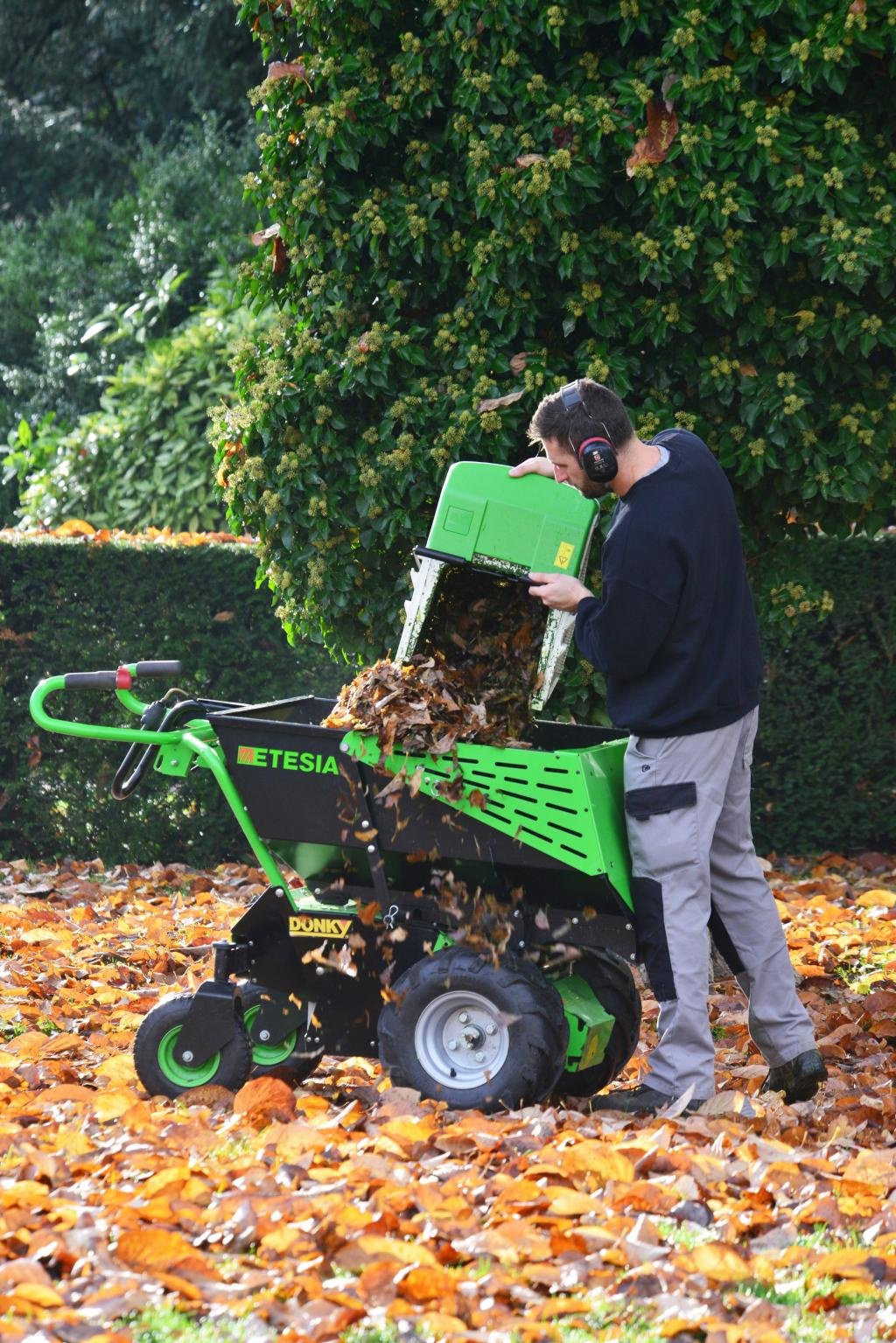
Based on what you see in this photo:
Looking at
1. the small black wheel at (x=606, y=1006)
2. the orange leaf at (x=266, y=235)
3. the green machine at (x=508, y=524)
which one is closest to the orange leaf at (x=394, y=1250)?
the small black wheel at (x=606, y=1006)

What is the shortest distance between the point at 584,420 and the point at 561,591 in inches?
17.1

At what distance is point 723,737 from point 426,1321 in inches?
74.0

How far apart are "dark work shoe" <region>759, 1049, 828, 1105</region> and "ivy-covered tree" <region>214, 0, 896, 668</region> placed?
1.87 m

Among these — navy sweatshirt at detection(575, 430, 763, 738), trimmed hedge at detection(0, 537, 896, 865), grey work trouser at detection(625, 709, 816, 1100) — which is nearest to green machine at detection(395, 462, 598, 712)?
navy sweatshirt at detection(575, 430, 763, 738)

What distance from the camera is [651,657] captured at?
4070 mm

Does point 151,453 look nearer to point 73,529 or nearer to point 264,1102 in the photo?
point 73,529

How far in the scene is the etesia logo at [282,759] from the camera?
4.09m

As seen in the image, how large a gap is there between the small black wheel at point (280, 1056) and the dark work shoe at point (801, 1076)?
1.24m

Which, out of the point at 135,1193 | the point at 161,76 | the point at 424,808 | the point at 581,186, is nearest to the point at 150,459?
the point at 581,186

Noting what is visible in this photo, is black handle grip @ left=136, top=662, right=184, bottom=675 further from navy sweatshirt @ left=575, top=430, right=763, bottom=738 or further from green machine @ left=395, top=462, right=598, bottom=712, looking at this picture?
navy sweatshirt @ left=575, top=430, right=763, bottom=738

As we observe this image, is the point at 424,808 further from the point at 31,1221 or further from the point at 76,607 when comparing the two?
the point at 76,607

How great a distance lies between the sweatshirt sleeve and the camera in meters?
3.95

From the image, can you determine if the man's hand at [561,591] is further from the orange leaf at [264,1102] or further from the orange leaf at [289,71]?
the orange leaf at [289,71]

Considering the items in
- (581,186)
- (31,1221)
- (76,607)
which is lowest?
(31,1221)
